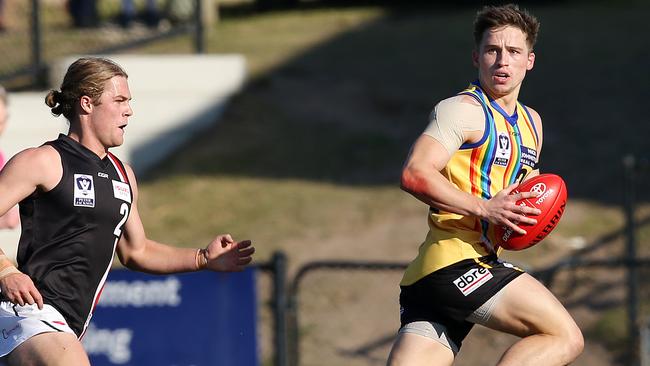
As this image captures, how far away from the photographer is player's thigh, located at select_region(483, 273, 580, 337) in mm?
5398

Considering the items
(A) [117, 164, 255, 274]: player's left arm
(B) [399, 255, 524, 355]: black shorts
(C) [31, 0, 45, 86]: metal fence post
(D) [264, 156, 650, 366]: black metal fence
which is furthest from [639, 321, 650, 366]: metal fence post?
(C) [31, 0, 45, 86]: metal fence post

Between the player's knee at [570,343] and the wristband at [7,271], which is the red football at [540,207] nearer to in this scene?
the player's knee at [570,343]

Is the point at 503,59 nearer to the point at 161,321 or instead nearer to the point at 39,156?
the point at 39,156

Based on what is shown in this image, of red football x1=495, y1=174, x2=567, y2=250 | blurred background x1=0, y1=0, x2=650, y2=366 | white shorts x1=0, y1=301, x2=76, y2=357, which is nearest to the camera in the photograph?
white shorts x1=0, y1=301, x2=76, y2=357

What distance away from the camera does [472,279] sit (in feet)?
18.1

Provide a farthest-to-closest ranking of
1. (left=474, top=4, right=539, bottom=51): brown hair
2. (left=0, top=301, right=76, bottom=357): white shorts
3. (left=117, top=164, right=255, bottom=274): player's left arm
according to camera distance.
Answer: (left=117, top=164, right=255, bottom=274): player's left arm → (left=474, top=4, right=539, bottom=51): brown hair → (left=0, top=301, right=76, bottom=357): white shorts

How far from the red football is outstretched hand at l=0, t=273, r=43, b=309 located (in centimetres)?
201

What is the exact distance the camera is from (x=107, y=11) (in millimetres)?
15609

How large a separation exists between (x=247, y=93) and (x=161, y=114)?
1.34m

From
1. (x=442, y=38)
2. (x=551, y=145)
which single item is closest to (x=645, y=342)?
(x=551, y=145)

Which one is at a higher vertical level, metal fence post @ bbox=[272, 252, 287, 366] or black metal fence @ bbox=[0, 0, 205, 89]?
black metal fence @ bbox=[0, 0, 205, 89]

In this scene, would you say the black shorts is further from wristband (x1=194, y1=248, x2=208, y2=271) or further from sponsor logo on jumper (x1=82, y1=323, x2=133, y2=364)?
sponsor logo on jumper (x1=82, y1=323, x2=133, y2=364)

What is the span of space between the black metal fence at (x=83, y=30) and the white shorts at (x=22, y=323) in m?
8.16

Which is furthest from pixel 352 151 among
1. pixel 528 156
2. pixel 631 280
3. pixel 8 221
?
pixel 528 156
